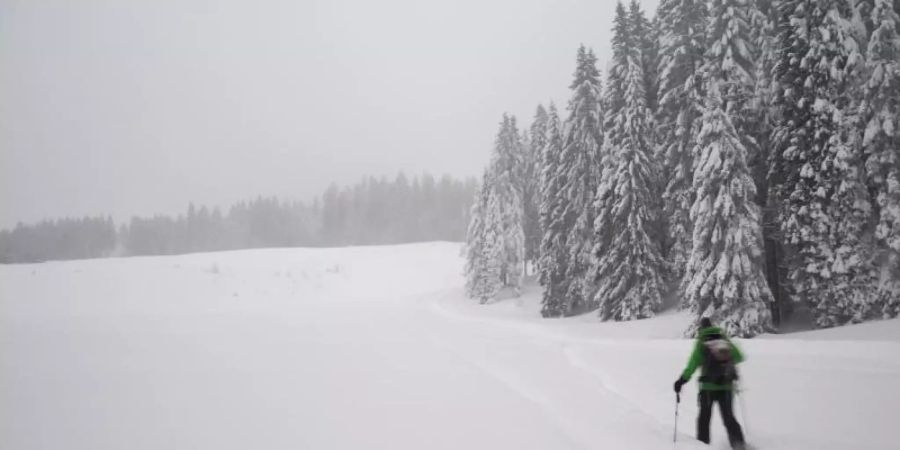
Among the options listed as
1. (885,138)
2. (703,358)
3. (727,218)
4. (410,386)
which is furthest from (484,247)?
(703,358)

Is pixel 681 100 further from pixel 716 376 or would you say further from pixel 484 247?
pixel 484 247

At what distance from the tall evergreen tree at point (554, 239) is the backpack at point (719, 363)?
75.7ft

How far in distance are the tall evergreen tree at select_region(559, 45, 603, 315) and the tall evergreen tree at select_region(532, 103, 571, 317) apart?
503 millimetres

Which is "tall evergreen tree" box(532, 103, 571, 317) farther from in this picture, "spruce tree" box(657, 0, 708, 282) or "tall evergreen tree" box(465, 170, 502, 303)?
"tall evergreen tree" box(465, 170, 502, 303)

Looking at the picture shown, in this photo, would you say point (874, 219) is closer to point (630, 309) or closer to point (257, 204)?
point (630, 309)

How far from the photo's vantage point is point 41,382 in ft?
39.2

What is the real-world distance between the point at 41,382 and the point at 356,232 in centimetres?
9569

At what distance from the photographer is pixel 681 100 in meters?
21.8

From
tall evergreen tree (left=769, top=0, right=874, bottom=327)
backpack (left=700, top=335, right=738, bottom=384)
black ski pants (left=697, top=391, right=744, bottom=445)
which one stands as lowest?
black ski pants (left=697, top=391, right=744, bottom=445)

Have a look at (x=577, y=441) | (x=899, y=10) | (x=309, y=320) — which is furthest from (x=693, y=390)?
(x=309, y=320)

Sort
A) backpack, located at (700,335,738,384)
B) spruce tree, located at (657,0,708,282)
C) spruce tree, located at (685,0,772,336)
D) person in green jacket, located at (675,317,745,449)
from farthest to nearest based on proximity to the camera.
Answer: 1. spruce tree, located at (657,0,708,282)
2. spruce tree, located at (685,0,772,336)
3. backpack, located at (700,335,738,384)
4. person in green jacket, located at (675,317,745,449)

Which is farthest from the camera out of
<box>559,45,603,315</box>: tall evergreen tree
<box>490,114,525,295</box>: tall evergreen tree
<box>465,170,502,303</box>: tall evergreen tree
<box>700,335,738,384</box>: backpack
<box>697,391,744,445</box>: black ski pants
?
<box>490,114,525,295</box>: tall evergreen tree

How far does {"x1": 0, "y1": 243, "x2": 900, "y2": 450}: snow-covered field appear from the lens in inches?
301

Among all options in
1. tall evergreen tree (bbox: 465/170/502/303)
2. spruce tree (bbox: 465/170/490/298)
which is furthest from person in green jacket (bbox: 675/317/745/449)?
spruce tree (bbox: 465/170/490/298)
